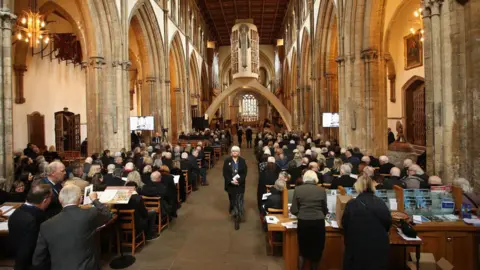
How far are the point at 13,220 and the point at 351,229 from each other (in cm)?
324

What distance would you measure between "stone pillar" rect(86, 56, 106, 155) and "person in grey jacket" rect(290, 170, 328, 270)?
31.6ft

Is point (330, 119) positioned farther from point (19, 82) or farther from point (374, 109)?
point (19, 82)

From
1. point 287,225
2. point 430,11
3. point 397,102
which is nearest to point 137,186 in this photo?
point 287,225

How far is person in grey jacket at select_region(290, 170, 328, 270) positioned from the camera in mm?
4125

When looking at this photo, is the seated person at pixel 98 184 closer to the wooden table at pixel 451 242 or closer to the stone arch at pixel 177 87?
the wooden table at pixel 451 242

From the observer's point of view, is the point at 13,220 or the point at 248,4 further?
the point at 248,4

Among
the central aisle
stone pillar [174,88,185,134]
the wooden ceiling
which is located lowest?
the central aisle

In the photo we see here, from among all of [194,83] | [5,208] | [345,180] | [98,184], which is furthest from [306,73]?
[5,208]

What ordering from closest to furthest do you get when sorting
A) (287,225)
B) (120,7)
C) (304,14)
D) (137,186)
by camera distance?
(287,225), (137,186), (120,7), (304,14)

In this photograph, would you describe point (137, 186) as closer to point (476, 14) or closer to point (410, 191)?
point (410, 191)

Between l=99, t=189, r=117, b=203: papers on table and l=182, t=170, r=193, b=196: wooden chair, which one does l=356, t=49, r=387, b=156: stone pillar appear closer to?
l=182, t=170, r=193, b=196: wooden chair

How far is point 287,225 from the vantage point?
464cm

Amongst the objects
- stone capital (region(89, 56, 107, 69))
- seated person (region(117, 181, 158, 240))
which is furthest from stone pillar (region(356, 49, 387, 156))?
stone capital (region(89, 56, 107, 69))

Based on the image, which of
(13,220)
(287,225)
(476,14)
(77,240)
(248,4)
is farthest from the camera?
(248,4)
